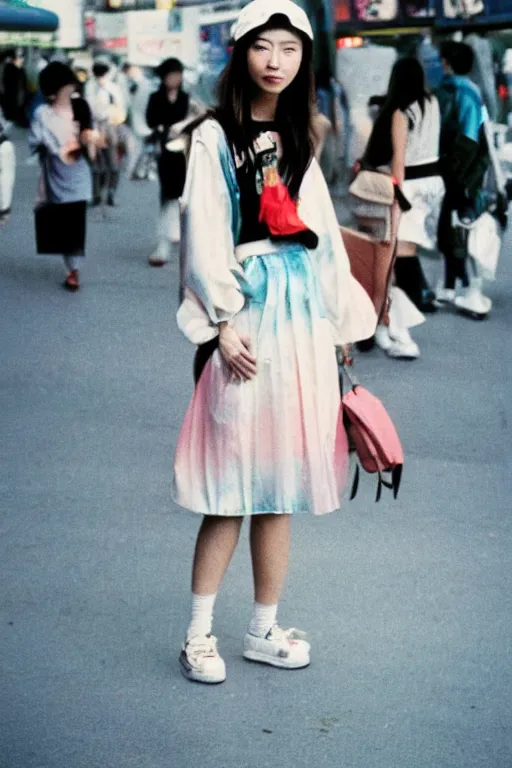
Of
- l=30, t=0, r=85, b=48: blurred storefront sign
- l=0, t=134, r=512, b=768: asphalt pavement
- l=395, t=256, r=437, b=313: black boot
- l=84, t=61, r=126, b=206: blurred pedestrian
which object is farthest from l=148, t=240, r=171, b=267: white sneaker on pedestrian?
l=30, t=0, r=85, b=48: blurred storefront sign

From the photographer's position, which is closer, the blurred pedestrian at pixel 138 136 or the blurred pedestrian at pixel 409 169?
the blurred pedestrian at pixel 409 169

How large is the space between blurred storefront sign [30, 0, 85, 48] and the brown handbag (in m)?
28.3

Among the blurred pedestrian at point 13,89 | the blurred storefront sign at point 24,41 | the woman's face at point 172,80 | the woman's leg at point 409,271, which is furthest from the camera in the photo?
the blurred storefront sign at point 24,41

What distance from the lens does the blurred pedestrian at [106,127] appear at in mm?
17578

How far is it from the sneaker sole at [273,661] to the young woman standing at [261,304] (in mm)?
159

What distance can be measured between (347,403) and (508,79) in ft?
41.0

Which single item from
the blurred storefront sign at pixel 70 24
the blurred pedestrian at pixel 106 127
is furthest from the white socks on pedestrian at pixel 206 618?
the blurred storefront sign at pixel 70 24

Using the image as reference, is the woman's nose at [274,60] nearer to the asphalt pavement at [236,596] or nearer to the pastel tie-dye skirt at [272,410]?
the pastel tie-dye skirt at [272,410]

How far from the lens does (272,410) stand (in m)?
3.83

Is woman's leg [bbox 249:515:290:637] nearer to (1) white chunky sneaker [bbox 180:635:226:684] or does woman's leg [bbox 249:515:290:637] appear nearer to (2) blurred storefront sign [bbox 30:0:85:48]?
(1) white chunky sneaker [bbox 180:635:226:684]

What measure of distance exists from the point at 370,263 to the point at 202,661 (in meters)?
1.46

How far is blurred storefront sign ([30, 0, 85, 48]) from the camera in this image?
35375mm

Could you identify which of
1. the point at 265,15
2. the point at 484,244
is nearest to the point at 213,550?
the point at 265,15

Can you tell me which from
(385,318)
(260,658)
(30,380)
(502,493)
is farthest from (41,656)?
(30,380)
